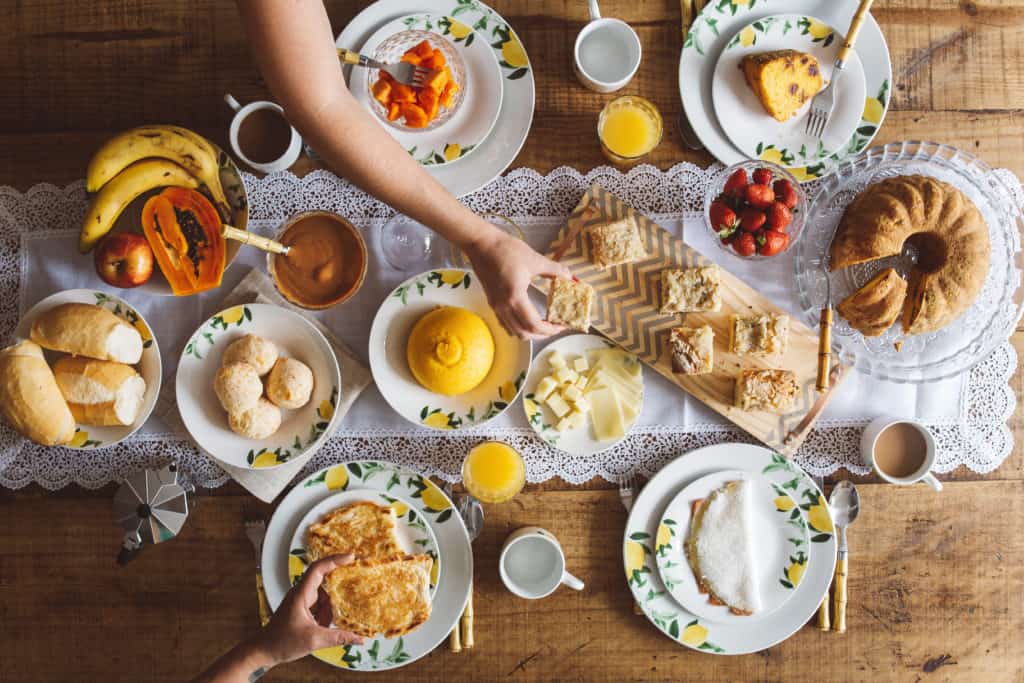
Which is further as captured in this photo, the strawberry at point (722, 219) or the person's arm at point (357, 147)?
the strawberry at point (722, 219)

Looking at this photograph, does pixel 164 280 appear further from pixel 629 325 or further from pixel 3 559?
pixel 629 325

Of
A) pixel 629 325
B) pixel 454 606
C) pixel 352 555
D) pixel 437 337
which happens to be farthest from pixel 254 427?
pixel 629 325

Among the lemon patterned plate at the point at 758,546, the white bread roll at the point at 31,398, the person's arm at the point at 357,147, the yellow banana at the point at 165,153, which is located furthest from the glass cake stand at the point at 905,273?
the white bread roll at the point at 31,398

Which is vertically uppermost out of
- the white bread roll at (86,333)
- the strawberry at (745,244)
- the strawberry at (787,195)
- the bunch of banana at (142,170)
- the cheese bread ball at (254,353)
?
the bunch of banana at (142,170)

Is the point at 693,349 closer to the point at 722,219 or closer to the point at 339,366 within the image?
the point at 722,219

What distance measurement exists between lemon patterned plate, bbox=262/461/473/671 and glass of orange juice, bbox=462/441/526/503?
3.4 inches

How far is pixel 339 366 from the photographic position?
185cm

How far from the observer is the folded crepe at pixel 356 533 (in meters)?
1.83

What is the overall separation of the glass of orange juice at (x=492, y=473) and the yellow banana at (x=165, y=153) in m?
0.87

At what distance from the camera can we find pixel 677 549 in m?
1.88

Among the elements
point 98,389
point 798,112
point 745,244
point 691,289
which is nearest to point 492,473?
point 691,289

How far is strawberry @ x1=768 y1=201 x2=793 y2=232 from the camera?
1.75m

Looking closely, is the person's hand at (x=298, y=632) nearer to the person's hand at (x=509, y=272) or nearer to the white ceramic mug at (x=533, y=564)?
the white ceramic mug at (x=533, y=564)

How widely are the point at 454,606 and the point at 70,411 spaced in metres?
1.07
